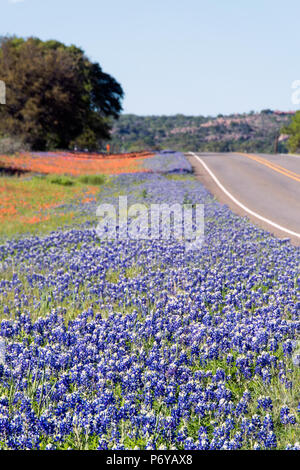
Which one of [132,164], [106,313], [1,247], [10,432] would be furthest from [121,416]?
[132,164]

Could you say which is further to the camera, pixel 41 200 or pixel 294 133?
pixel 294 133

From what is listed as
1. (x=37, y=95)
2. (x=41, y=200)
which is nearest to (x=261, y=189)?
(x=41, y=200)

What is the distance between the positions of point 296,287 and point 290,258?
1.91 metres

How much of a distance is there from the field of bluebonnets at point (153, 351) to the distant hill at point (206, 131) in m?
110

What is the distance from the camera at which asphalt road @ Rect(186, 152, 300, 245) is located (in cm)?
1491

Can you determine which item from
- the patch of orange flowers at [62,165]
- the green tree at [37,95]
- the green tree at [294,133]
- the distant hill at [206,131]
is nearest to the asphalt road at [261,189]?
the patch of orange flowers at [62,165]

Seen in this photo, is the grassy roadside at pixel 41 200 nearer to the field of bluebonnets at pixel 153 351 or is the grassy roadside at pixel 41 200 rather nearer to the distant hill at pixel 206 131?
the field of bluebonnets at pixel 153 351

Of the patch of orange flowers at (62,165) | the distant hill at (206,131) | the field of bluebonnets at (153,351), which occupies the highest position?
the distant hill at (206,131)

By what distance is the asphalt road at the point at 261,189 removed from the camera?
14.9 m

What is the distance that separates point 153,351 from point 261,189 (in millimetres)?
19033

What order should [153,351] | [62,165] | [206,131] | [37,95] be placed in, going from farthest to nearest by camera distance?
[206,131], [37,95], [62,165], [153,351]

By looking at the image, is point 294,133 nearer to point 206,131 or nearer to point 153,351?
point 153,351

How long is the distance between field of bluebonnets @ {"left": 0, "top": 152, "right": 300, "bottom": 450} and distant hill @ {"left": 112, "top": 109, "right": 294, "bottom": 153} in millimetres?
109913

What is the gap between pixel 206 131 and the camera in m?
163
